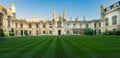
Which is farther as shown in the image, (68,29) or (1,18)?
(68,29)

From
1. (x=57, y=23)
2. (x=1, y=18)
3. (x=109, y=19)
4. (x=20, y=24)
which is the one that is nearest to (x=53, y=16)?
(x=57, y=23)

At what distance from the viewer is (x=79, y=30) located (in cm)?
7412

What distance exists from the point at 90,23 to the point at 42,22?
858 inches

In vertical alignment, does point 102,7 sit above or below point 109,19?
above

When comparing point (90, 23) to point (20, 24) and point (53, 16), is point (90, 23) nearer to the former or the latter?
point (53, 16)

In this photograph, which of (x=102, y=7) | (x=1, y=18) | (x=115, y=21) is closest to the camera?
(x=1, y=18)

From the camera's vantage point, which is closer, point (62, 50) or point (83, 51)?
point (83, 51)

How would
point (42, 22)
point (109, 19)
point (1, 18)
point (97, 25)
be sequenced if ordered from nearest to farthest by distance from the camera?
point (1, 18)
point (109, 19)
point (97, 25)
point (42, 22)

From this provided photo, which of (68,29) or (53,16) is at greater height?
(53,16)

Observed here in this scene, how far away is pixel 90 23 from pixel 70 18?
9527 millimetres

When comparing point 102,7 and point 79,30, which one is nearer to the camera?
point 102,7

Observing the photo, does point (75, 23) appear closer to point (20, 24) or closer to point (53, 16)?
point (53, 16)

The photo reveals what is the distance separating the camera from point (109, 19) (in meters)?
54.4

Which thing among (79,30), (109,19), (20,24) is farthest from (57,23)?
(109,19)
